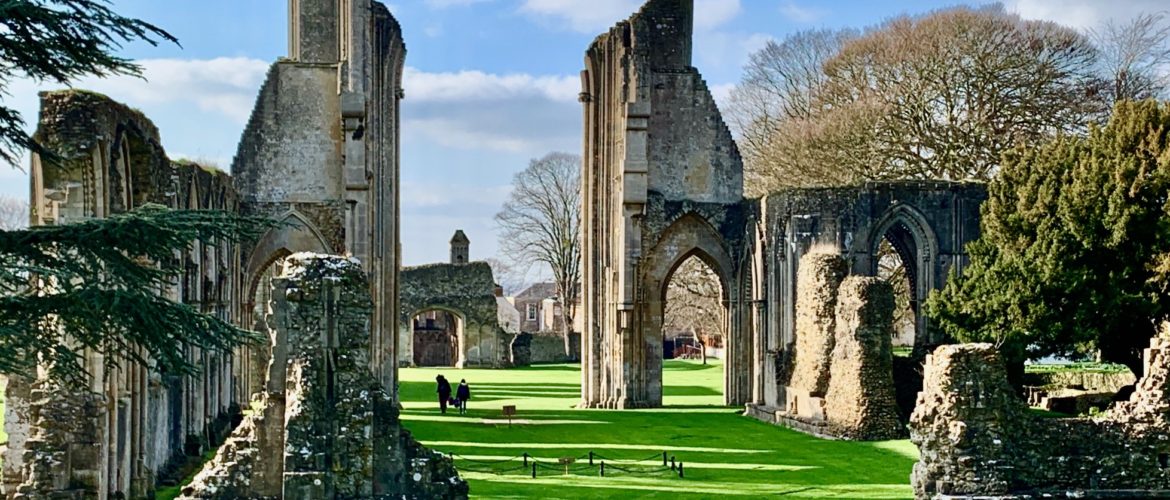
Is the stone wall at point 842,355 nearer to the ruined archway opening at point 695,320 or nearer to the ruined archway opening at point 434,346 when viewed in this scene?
the ruined archway opening at point 695,320

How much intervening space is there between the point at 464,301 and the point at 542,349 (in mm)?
5198

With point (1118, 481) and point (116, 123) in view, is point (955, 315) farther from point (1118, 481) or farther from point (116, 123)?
point (116, 123)

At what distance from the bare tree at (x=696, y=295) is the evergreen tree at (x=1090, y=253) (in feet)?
62.3

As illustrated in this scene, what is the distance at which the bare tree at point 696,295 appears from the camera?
45.7m

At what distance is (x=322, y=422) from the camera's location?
11953 mm

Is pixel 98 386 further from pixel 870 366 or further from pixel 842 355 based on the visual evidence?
pixel 842 355

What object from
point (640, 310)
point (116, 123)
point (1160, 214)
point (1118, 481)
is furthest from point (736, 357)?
point (116, 123)

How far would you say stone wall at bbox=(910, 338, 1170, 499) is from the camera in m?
15.0

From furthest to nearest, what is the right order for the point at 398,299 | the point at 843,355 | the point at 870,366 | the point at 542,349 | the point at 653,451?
the point at 542,349 < the point at 398,299 < the point at 843,355 < the point at 870,366 < the point at 653,451

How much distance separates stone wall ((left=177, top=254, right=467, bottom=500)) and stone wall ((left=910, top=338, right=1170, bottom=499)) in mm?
5674

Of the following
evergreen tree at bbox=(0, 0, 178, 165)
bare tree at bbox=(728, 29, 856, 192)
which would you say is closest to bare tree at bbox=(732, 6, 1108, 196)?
bare tree at bbox=(728, 29, 856, 192)

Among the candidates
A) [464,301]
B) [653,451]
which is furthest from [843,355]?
[464,301]

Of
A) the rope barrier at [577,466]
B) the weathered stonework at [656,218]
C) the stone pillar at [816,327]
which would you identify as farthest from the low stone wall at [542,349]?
the rope barrier at [577,466]

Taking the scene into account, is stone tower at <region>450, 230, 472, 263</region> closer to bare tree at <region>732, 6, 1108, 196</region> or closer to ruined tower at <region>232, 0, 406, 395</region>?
bare tree at <region>732, 6, 1108, 196</region>
